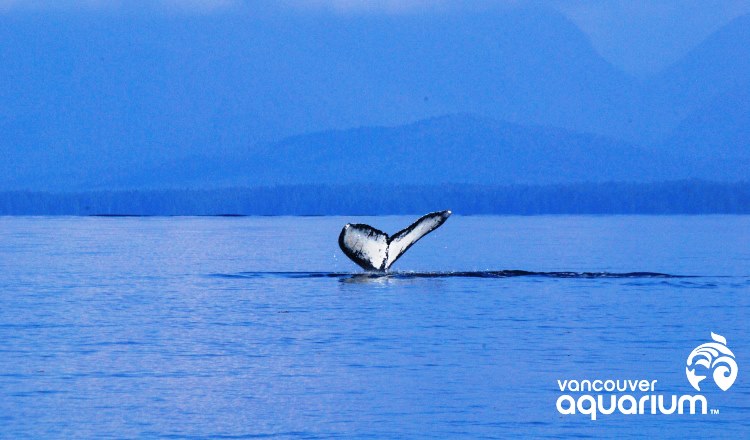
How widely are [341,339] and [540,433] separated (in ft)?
36.8

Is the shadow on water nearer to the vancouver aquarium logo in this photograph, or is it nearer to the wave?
the wave

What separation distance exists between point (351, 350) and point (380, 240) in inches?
496

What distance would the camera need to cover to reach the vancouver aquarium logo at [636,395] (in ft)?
73.2

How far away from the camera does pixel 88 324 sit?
3494cm

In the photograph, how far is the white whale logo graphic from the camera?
973 inches

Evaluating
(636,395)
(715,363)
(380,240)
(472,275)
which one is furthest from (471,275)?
(636,395)

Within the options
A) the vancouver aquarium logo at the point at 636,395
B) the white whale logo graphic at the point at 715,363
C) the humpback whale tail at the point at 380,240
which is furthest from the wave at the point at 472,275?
the vancouver aquarium logo at the point at 636,395

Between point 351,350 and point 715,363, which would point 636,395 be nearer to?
point 715,363

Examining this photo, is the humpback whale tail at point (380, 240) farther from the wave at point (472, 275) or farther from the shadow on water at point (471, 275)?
the wave at point (472, 275)

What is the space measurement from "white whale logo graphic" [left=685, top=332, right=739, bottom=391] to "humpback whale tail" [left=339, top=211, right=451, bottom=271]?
11082 mm

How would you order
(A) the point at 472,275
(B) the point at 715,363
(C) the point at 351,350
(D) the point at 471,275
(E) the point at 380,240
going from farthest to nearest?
(A) the point at 472,275, (D) the point at 471,275, (E) the point at 380,240, (C) the point at 351,350, (B) the point at 715,363

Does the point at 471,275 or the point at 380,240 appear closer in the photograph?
the point at 380,240

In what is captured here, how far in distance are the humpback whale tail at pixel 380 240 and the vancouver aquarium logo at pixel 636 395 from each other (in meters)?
13.4

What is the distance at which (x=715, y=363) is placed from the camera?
26.4 meters
